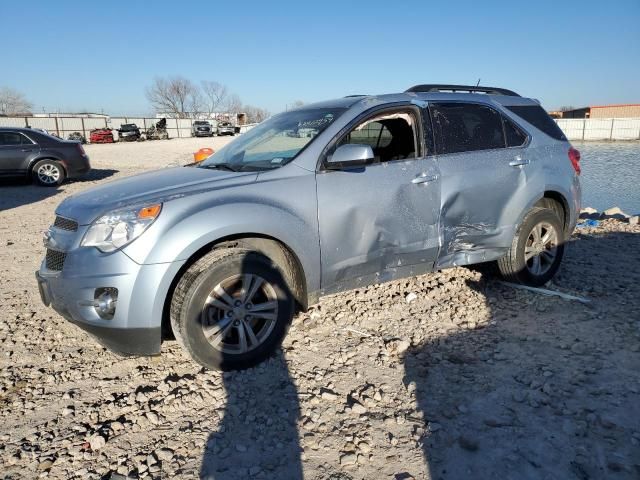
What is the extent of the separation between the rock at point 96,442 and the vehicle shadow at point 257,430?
1.85ft

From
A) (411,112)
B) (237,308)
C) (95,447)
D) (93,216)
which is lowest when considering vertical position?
(95,447)

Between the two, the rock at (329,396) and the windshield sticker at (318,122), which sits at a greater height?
the windshield sticker at (318,122)

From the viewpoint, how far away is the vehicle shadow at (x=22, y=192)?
1030cm

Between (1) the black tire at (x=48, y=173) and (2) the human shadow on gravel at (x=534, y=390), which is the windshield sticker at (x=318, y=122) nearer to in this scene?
(2) the human shadow on gravel at (x=534, y=390)

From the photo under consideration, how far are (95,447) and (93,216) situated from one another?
4.54 ft

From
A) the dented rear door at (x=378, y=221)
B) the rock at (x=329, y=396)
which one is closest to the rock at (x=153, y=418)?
the rock at (x=329, y=396)

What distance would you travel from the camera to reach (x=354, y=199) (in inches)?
139

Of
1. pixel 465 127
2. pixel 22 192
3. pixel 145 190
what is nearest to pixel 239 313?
pixel 145 190

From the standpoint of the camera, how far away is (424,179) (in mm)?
3832

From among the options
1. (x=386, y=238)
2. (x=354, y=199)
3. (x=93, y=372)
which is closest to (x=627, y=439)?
(x=386, y=238)

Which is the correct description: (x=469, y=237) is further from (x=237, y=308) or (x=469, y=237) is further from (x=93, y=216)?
(x=93, y=216)

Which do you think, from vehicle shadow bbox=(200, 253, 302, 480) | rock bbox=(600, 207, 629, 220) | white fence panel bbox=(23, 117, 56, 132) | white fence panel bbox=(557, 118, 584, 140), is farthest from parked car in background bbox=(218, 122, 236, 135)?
vehicle shadow bbox=(200, 253, 302, 480)

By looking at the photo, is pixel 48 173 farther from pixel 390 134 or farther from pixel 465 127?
pixel 465 127

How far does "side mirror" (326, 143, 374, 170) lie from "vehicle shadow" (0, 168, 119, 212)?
29.1 feet
